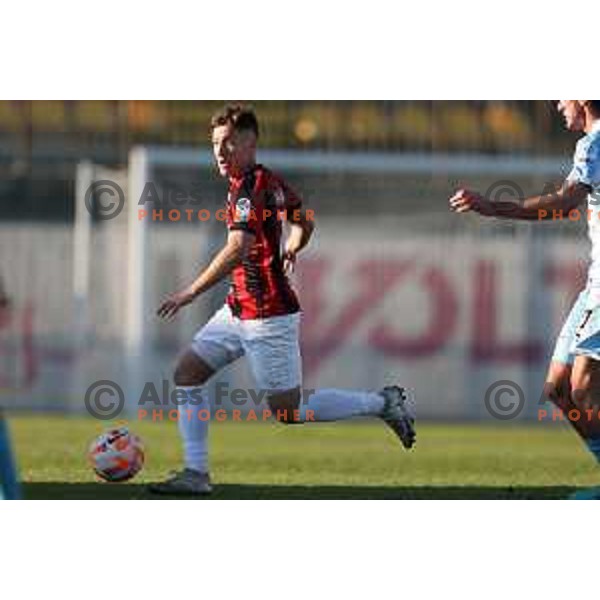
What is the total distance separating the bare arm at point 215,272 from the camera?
8961mm

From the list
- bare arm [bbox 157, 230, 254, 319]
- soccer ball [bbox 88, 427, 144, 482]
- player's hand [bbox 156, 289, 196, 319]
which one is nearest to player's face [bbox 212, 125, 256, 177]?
bare arm [bbox 157, 230, 254, 319]

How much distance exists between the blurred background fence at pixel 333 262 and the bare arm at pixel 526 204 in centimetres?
1231

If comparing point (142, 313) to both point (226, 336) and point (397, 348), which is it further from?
point (226, 336)

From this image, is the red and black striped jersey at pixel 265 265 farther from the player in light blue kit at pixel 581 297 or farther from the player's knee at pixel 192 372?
the player in light blue kit at pixel 581 297

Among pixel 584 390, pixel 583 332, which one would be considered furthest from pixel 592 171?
pixel 584 390

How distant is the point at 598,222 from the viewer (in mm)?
9289

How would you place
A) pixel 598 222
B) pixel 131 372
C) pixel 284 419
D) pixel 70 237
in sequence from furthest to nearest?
pixel 70 237
pixel 131 372
pixel 284 419
pixel 598 222

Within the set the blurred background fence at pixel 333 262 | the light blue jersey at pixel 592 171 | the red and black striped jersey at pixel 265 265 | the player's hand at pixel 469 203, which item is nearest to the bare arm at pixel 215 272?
the red and black striped jersey at pixel 265 265

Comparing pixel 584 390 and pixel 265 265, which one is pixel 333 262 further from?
pixel 584 390

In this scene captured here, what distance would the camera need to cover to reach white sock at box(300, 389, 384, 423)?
10.1m

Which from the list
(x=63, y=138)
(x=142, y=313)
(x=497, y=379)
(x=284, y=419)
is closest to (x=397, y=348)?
(x=497, y=379)

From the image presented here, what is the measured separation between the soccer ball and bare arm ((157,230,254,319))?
1152 mm

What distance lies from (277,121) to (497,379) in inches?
174
